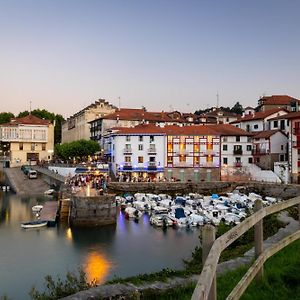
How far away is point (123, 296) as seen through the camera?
8.69 meters

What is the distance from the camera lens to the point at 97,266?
2775 centimetres

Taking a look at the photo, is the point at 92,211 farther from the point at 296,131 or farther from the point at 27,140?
the point at 27,140

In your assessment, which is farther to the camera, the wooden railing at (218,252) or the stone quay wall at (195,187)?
the stone quay wall at (195,187)

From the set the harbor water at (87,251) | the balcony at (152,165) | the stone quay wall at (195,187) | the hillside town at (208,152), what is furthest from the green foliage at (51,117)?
the harbor water at (87,251)

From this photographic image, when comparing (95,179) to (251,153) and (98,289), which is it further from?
(98,289)

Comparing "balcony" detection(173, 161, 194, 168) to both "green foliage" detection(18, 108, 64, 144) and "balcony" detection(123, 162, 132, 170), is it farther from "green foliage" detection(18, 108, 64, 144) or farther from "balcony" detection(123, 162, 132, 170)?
"green foliage" detection(18, 108, 64, 144)

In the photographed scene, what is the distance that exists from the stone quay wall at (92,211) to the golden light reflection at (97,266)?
9.81 metres

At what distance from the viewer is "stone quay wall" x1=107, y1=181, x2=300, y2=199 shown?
66.6 metres

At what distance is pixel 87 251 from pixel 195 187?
40.1 m

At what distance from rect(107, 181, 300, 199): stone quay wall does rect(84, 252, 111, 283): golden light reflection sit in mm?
36294

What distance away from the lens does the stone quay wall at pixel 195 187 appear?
219 ft

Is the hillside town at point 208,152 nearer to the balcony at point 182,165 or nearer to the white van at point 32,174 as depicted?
the balcony at point 182,165

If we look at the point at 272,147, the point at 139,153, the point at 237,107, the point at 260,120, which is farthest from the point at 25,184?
the point at 237,107

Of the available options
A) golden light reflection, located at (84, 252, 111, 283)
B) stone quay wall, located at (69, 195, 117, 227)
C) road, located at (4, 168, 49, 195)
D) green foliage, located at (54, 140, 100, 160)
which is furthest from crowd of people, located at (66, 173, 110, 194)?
golden light reflection, located at (84, 252, 111, 283)
